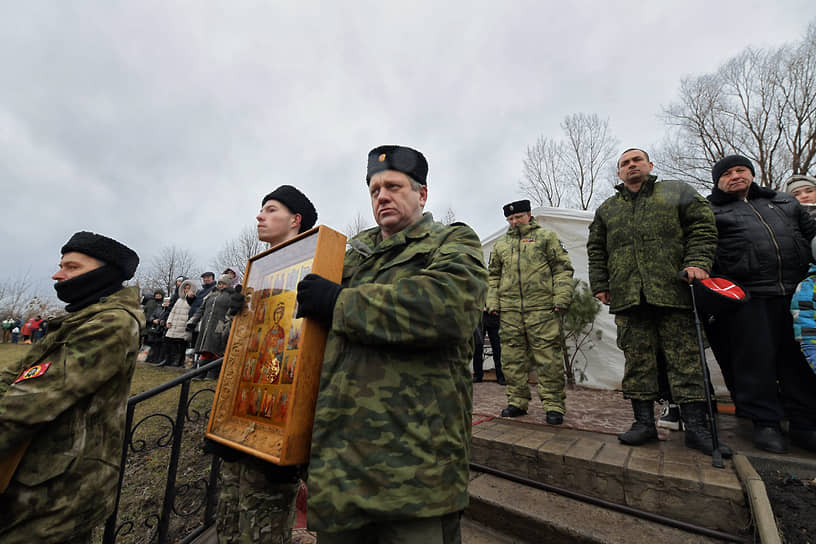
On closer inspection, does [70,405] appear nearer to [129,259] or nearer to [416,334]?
[129,259]

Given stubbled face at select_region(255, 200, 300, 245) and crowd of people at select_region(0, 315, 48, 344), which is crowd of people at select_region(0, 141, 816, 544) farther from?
crowd of people at select_region(0, 315, 48, 344)

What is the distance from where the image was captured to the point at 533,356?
11.3 ft

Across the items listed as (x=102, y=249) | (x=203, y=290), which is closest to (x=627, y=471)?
(x=102, y=249)

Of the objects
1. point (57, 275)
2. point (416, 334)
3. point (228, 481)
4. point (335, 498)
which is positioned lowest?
point (228, 481)

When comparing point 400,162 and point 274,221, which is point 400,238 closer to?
point 400,162

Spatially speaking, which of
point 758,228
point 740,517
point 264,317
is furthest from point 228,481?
point 758,228

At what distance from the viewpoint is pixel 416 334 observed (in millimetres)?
995

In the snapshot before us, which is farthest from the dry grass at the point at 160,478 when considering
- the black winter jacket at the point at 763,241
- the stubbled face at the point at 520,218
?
the black winter jacket at the point at 763,241

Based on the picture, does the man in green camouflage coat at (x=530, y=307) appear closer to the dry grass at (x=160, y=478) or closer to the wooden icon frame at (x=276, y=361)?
the wooden icon frame at (x=276, y=361)

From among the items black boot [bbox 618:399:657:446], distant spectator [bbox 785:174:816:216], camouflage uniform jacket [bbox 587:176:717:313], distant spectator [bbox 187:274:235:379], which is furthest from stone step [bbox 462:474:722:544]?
distant spectator [bbox 187:274:235:379]

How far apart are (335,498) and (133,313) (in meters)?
1.40

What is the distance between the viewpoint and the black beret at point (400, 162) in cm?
141

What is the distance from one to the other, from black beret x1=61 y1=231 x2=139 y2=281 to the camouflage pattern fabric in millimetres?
2922

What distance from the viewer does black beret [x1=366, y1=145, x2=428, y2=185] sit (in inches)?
55.4
